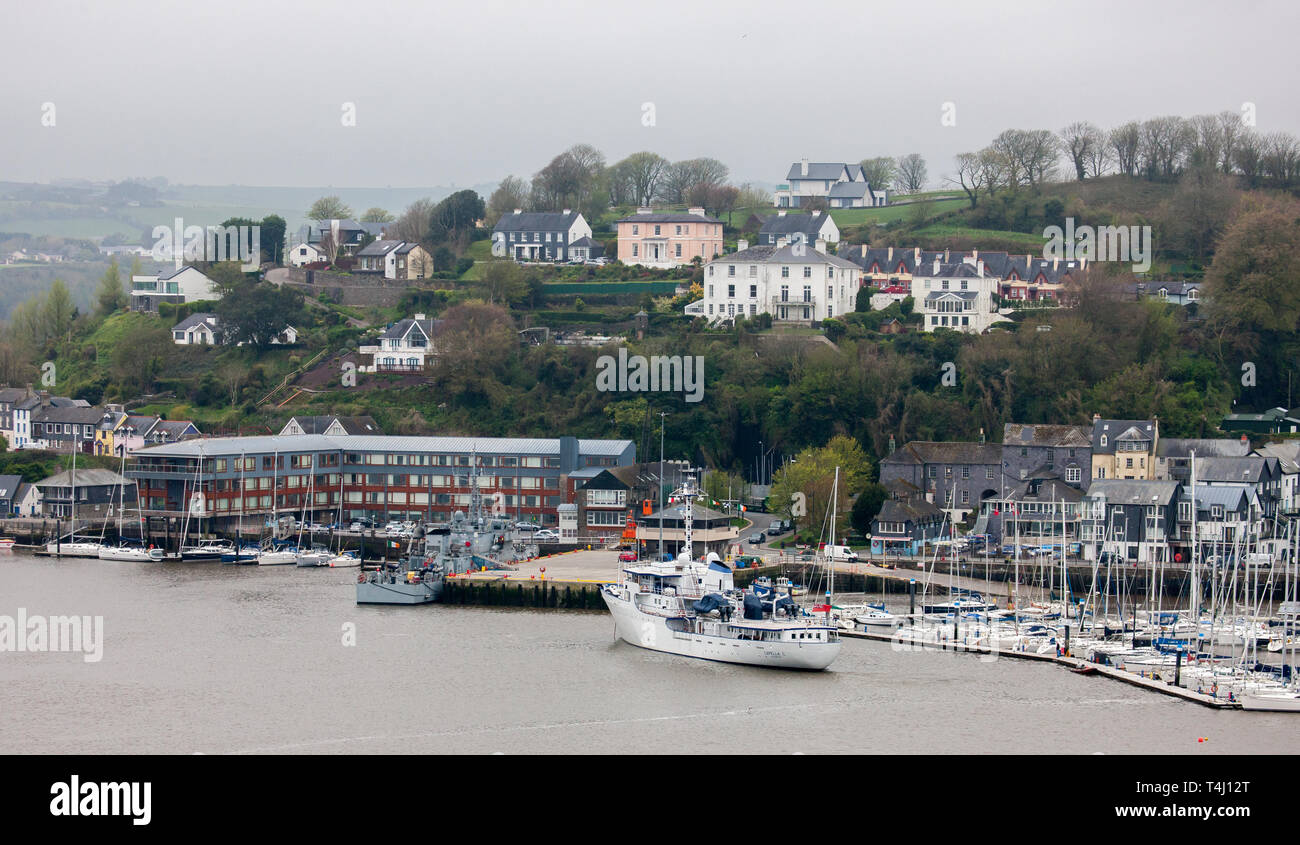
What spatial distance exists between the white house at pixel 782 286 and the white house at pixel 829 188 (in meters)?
19.0

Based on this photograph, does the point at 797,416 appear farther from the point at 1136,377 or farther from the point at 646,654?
the point at 646,654

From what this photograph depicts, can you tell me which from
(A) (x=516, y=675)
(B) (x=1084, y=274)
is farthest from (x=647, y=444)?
(A) (x=516, y=675)

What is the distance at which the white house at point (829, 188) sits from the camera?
87.5 metres

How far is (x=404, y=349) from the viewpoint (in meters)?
68.6

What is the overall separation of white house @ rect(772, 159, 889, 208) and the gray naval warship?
4101cm

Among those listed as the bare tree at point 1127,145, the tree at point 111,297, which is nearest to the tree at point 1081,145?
the bare tree at point 1127,145

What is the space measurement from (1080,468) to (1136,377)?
20.5 feet

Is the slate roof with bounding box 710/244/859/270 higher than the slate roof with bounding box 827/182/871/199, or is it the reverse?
the slate roof with bounding box 827/182/871/199

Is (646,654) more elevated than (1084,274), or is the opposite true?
(1084,274)

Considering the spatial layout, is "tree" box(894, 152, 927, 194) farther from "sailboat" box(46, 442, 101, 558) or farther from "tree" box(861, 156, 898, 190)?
"sailboat" box(46, 442, 101, 558)

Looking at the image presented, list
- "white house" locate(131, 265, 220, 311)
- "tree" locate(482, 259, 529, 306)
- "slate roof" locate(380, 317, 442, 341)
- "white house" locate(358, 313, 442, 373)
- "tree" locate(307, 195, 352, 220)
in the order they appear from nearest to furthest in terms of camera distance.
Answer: "white house" locate(358, 313, 442, 373) → "slate roof" locate(380, 317, 442, 341) → "tree" locate(482, 259, 529, 306) → "white house" locate(131, 265, 220, 311) → "tree" locate(307, 195, 352, 220)

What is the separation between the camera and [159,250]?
273 ft

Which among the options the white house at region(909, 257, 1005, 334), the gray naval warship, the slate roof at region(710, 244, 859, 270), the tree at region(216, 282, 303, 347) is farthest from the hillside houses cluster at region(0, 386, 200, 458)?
the white house at region(909, 257, 1005, 334)

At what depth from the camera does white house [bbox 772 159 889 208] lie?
287 ft
